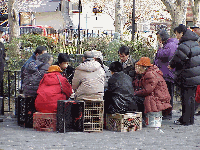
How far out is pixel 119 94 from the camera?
8.88 m

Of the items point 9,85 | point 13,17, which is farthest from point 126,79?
point 13,17

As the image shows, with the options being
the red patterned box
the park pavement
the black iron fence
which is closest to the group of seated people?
the red patterned box

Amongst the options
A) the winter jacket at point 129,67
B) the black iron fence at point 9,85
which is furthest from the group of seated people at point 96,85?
the black iron fence at point 9,85

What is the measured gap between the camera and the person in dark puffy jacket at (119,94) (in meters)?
8.84

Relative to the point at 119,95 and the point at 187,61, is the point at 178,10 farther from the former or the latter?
the point at 119,95

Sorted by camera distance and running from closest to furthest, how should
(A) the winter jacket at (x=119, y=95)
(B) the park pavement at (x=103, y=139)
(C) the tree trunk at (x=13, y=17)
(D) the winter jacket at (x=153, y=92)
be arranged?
(B) the park pavement at (x=103, y=139) → (A) the winter jacket at (x=119, y=95) → (D) the winter jacket at (x=153, y=92) → (C) the tree trunk at (x=13, y=17)

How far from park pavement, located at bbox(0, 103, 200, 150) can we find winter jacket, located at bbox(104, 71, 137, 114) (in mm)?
485

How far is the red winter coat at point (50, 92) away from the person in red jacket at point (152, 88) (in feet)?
5.00

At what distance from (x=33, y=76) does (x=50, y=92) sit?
0.82 m

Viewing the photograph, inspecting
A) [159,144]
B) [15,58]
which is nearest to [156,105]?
[159,144]

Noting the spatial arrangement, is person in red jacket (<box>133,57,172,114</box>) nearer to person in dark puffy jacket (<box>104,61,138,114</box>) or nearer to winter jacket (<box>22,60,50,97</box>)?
person in dark puffy jacket (<box>104,61,138,114</box>)

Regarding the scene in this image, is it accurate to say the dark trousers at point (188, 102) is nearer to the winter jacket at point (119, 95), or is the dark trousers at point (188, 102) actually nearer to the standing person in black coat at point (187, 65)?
the standing person in black coat at point (187, 65)

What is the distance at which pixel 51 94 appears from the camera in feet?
28.6

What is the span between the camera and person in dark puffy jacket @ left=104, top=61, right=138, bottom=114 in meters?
8.84
